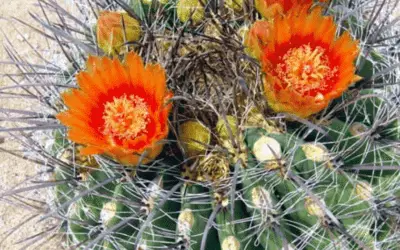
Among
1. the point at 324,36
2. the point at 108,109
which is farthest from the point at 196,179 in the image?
the point at 324,36

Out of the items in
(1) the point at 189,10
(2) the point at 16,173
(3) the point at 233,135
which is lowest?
(3) the point at 233,135

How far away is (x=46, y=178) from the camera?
Result: 1.49 meters

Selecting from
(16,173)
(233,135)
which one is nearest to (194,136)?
(233,135)

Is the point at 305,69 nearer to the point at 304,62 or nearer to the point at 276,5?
the point at 304,62

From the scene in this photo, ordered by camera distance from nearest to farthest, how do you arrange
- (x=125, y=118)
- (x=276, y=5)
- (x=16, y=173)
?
(x=125, y=118), (x=276, y=5), (x=16, y=173)

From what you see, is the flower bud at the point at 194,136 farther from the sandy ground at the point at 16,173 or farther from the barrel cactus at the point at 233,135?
the sandy ground at the point at 16,173

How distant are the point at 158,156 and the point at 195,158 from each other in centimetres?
7

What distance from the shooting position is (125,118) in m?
1.09

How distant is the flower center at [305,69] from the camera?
1.09 metres

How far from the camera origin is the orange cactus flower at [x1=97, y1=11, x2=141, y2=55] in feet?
4.06

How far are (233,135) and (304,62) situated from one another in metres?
0.19

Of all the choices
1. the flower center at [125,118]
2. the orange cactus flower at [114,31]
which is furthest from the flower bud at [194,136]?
the orange cactus flower at [114,31]

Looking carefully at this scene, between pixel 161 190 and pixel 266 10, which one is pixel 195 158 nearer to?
pixel 161 190

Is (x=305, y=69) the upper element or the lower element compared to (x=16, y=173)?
lower
